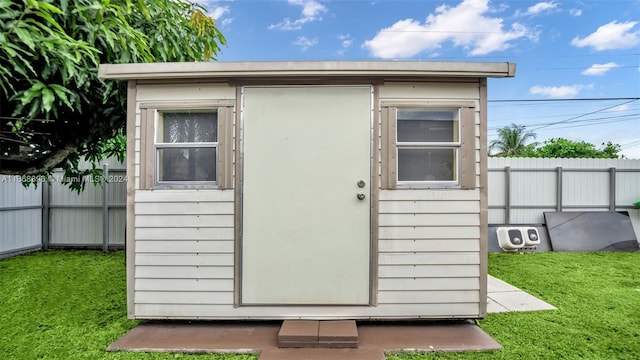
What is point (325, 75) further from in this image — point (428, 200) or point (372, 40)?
point (372, 40)

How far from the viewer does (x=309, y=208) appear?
8.14 ft

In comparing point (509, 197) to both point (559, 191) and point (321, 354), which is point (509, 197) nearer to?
point (559, 191)

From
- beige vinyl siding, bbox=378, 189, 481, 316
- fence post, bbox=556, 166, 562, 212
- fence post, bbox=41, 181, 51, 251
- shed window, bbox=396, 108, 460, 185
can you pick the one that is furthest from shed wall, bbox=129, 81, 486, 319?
fence post, bbox=556, 166, 562, 212

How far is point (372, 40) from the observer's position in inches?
422

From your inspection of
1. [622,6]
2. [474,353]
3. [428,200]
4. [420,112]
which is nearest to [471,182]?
[428,200]

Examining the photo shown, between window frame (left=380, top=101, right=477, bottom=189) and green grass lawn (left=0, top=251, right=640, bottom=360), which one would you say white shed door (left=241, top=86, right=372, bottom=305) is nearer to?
window frame (left=380, top=101, right=477, bottom=189)

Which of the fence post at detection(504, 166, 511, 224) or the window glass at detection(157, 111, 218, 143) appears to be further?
the fence post at detection(504, 166, 511, 224)

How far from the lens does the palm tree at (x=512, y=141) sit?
20875 mm

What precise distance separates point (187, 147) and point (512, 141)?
24.2 meters

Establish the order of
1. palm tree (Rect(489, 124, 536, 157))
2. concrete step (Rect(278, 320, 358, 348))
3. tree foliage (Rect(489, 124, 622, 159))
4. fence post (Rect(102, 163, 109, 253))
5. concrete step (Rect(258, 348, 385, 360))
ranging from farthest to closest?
palm tree (Rect(489, 124, 536, 157)) < tree foliage (Rect(489, 124, 622, 159)) < fence post (Rect(102, 163, 109, 253)) < concrete step (Rect(278, 320, 358, 348)) < concrete step (Rect(258, 348, 385, 360))

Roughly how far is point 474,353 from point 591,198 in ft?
19.4

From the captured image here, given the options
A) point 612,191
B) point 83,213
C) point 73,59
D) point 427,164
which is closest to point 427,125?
point 427,164

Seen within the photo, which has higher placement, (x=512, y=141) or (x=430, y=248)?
(x=512, y=141)

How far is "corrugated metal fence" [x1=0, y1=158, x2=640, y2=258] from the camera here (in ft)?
18.1
